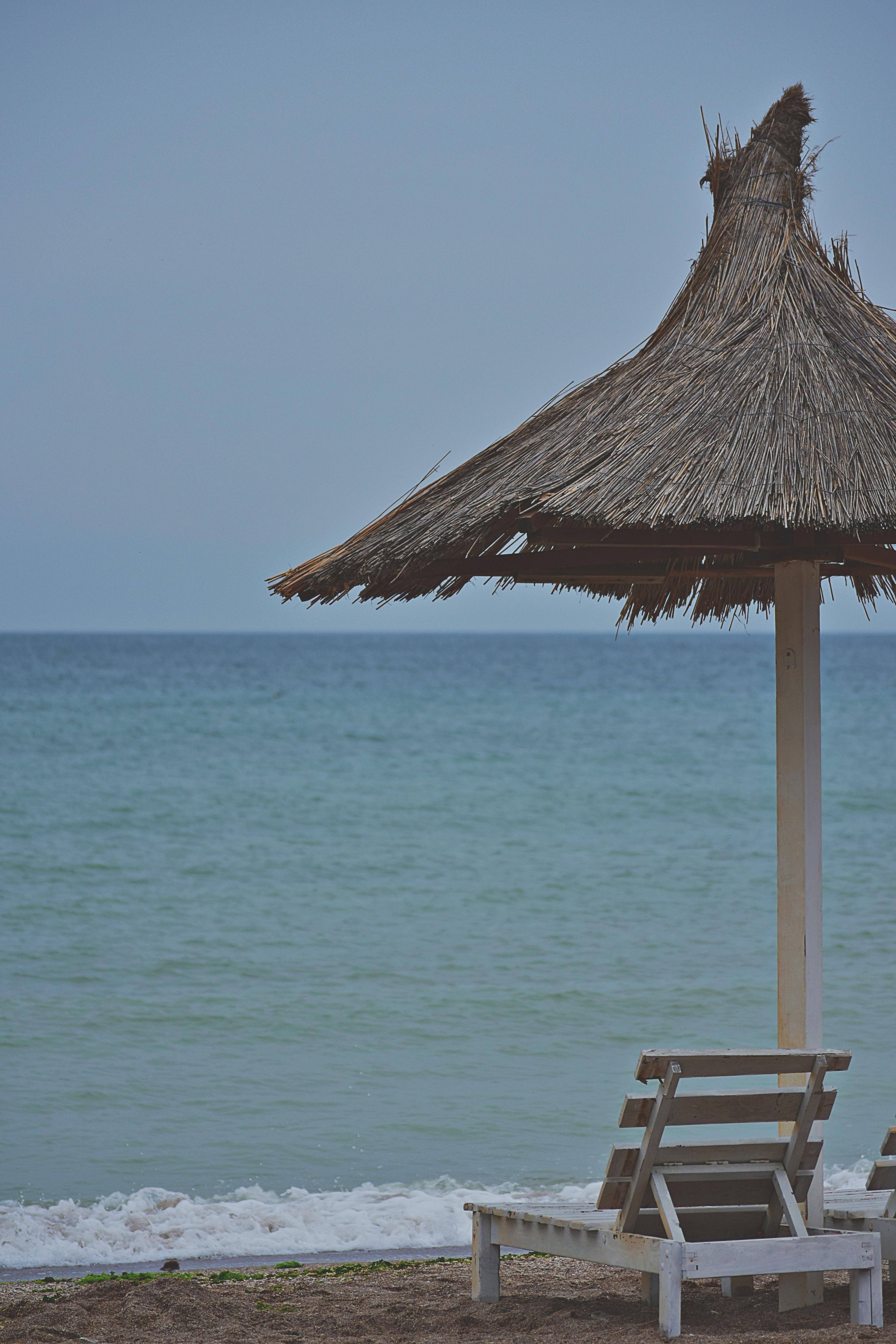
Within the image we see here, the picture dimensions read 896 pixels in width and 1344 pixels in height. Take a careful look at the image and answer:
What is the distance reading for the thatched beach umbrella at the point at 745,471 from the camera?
3.33 meters

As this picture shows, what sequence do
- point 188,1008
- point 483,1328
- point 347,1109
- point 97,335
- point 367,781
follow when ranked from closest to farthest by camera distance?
point 483,1328, point 347,1109, point 188,1008, point 367,781, point 97,335

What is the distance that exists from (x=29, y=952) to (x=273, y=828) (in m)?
7.96

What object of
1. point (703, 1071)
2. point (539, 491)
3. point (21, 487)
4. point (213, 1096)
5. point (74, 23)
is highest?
point (74, 23)

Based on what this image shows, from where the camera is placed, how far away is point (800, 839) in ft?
11.6

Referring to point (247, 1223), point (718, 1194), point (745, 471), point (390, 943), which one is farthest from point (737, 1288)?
point (390, 943)

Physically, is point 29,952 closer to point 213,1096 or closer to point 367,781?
point 213,1096

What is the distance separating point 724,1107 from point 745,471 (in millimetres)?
1517

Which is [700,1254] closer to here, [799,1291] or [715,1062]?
[715,1062]

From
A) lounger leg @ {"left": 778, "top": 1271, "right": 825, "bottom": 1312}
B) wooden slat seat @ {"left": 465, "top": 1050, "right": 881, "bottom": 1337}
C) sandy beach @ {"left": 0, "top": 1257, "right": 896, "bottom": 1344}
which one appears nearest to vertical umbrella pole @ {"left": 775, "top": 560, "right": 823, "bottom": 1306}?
lounger leg @ {"left": 778, "top": 1271, "right": 825, "bottom": 1312}

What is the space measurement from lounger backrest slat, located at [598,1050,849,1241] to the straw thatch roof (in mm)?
1242

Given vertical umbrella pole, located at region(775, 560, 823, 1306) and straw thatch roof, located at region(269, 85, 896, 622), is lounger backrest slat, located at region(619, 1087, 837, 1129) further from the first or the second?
straw thatch roof, located at region(269, 85, 896, 622)

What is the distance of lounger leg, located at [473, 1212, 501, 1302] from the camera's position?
144 inches

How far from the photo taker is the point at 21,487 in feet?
103

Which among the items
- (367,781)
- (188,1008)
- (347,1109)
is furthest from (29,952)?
(367,781)
